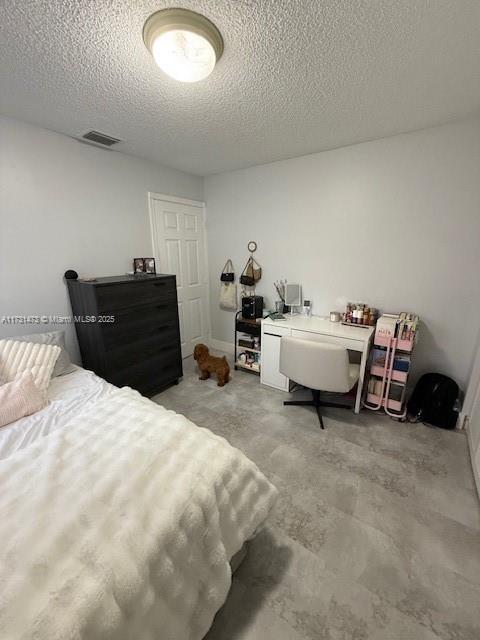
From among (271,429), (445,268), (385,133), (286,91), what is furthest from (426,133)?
(271,429)

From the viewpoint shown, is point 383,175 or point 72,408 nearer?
point 72,408

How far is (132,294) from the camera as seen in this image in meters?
2.36

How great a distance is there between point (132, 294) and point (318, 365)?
172cm

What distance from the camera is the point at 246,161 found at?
2.87m

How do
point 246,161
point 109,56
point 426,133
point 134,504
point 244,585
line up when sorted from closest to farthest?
point 134,504 → point 244,585 → point 109,56 → point 426,133 → point 246,161

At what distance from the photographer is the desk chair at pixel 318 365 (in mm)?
2016

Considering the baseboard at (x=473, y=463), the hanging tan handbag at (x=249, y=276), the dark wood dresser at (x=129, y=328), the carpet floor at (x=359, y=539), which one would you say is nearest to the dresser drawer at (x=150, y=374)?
the dark wood dresser at (x=129, y=328)

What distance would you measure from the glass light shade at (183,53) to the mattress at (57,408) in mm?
1767

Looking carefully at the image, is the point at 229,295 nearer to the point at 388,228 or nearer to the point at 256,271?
the point at 256,271

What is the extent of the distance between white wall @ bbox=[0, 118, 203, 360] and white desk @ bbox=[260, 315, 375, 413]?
5.63 ft

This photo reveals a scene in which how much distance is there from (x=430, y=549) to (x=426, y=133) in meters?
2.85

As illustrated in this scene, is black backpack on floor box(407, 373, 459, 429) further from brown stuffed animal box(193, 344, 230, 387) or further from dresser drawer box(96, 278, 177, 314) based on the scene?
dresser drawer box(96, 278, 177, 314)

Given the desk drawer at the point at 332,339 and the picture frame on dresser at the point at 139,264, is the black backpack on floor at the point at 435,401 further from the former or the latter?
the picture frame on dresser at the point at 139,264

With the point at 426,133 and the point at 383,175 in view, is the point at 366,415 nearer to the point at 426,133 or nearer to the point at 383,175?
the point at 383,175
